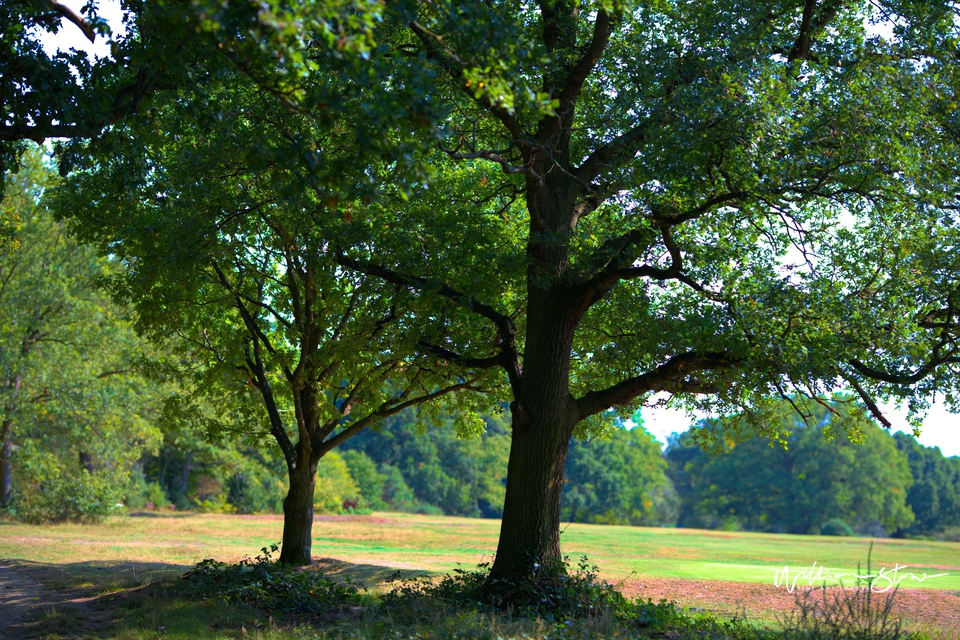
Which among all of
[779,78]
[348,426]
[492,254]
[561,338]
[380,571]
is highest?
[779,78]

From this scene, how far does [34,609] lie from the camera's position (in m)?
10.1

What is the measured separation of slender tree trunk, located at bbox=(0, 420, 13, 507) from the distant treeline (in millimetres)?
40793

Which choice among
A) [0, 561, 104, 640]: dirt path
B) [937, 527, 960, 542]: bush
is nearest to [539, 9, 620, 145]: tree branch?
[0, 561, 104, 640]: dirt path

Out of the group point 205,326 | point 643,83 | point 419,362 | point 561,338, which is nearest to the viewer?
point 643,83

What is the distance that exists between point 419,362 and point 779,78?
6.65 meters

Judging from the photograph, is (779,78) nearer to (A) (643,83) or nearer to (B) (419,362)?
(A) (643,83)

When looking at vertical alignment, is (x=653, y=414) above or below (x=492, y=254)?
below

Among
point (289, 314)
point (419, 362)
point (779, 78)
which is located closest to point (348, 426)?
point (289, 314)

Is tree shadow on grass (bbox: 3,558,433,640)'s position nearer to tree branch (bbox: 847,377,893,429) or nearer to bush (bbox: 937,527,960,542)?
tree branch (bbox: 847,377,893,429)

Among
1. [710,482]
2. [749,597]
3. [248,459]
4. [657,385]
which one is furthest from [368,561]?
[710,482]

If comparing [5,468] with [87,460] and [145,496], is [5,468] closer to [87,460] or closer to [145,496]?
[87,460]

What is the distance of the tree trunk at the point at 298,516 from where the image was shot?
50.8ft

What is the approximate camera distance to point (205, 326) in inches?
599

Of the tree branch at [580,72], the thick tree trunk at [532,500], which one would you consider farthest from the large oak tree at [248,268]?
the tree branch at [580,72]
